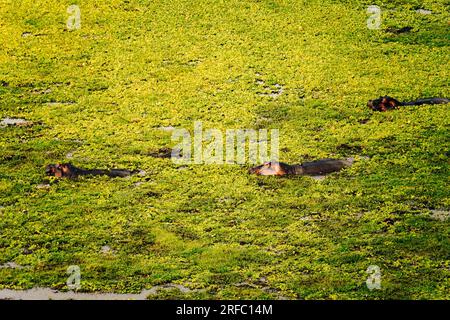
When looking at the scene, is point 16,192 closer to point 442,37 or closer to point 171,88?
point 171,88

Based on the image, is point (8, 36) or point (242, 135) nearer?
point (242, 135)

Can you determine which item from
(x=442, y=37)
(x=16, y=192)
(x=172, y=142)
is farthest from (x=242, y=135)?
(x=442, y=37)

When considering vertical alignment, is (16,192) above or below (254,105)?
below

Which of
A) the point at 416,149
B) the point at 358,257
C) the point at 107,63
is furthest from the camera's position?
the point at 107,63

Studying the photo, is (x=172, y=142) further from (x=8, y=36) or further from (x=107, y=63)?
(x=8, y=36)

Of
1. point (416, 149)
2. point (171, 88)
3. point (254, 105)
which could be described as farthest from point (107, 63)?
point (416, 149)
